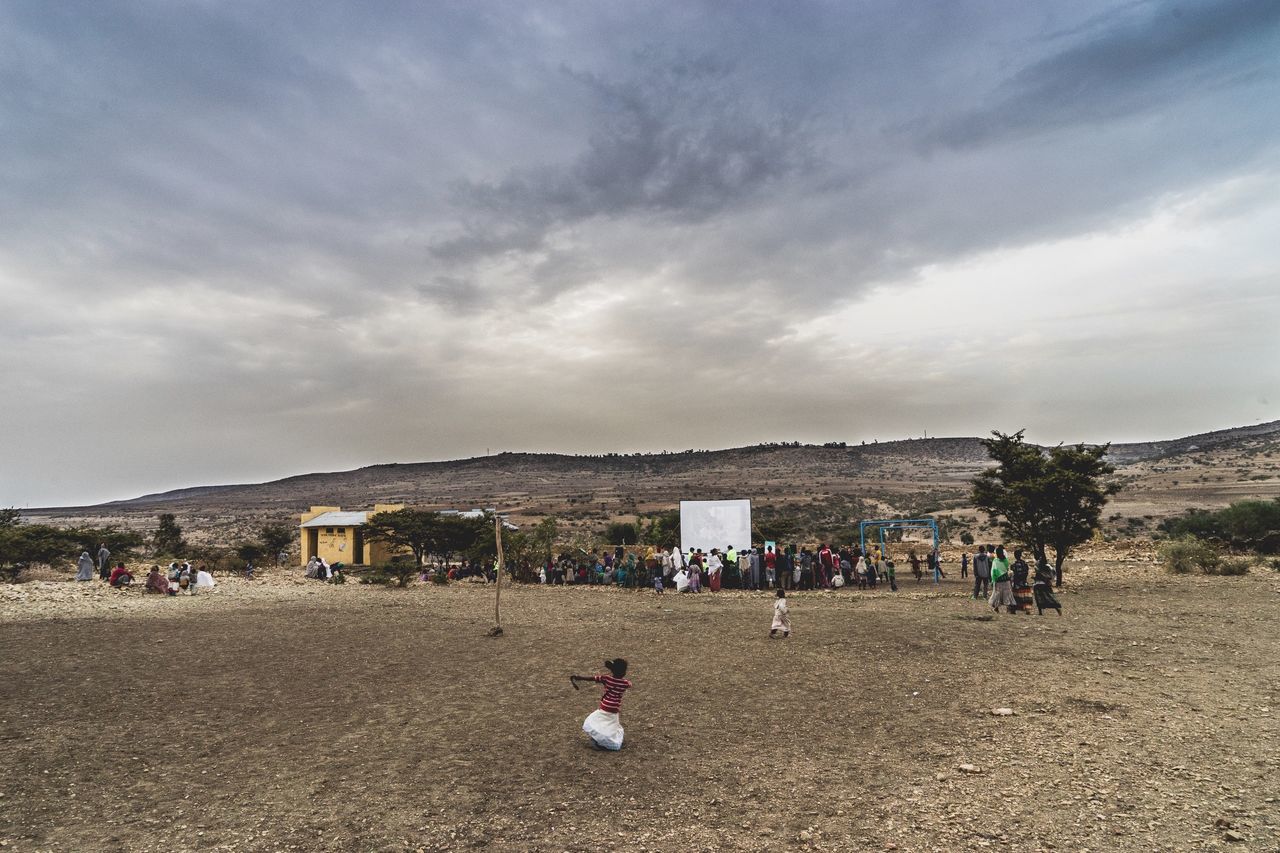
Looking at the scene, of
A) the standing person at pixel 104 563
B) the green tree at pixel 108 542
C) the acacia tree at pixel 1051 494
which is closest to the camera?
the acacia tree at pixel 1051 494

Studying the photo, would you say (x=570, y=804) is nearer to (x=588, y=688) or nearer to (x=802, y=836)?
(x=802, y=836)

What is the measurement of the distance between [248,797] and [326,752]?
142 centimetres

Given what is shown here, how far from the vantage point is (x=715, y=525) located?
30.8 m

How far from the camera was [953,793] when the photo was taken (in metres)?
7.28

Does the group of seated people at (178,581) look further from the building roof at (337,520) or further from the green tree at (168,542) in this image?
the green tree at (168,542)

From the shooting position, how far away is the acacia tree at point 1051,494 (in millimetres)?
24312

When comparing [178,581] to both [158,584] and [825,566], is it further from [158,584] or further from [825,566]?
[825,566]

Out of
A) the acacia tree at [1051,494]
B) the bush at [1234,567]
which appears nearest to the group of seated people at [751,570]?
the acacia tree at [1051,494]

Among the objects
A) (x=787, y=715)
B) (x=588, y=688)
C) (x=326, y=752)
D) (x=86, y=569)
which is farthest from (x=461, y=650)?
(x=86, y=569)

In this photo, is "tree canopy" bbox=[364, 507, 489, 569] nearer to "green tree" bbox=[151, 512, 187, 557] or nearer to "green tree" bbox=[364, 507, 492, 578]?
"green tree" bbox=[364, 507, 492, 578]

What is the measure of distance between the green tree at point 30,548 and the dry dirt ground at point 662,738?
57.7ft

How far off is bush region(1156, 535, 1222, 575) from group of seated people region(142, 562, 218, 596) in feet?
117

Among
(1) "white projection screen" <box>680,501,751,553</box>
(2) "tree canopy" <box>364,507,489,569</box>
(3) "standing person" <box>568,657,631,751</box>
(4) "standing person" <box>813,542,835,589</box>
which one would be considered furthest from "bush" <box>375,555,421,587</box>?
(3) "standing person" <box>568,657,631,751</box>

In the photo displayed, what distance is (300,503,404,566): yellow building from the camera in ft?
137
